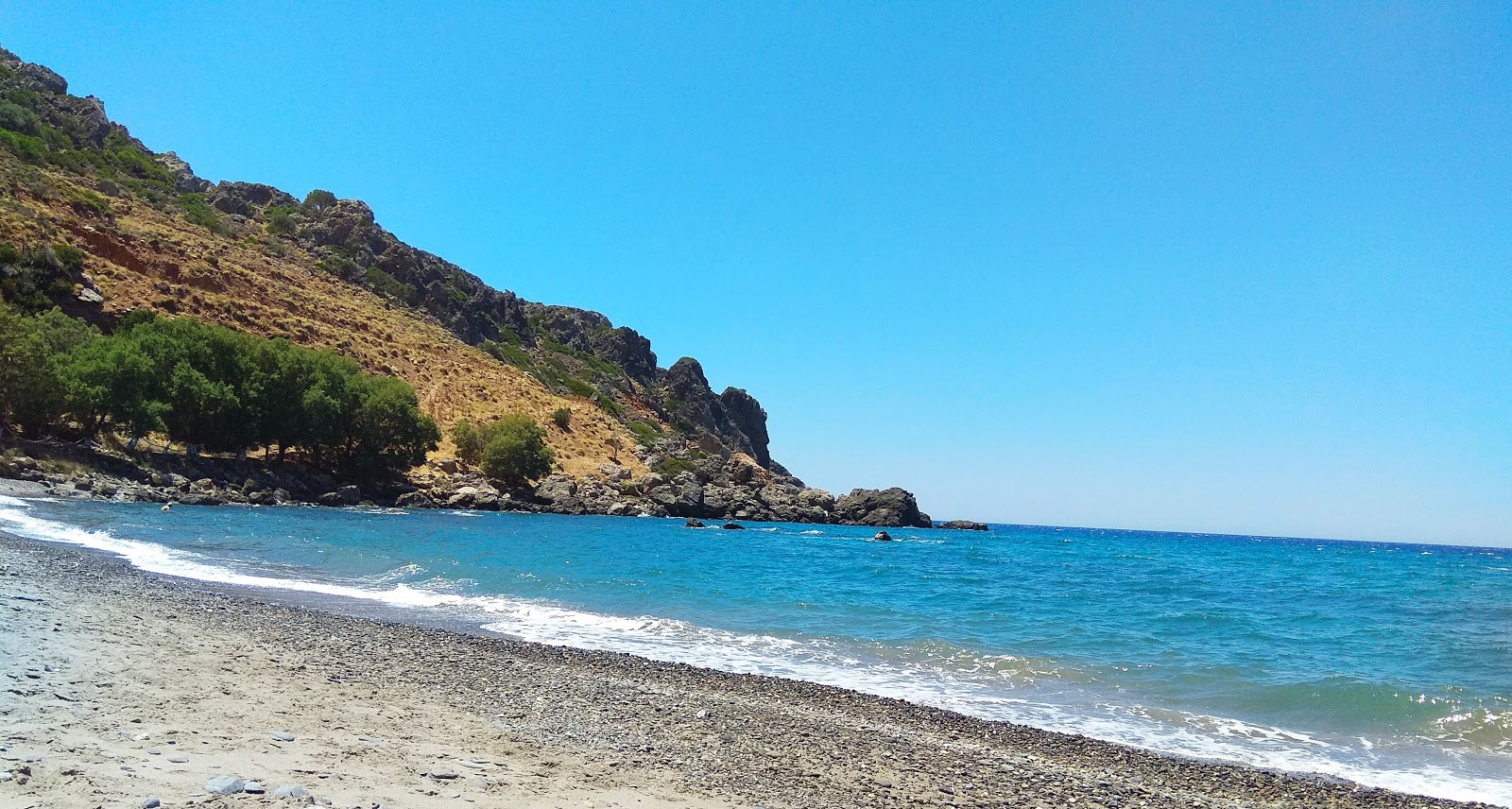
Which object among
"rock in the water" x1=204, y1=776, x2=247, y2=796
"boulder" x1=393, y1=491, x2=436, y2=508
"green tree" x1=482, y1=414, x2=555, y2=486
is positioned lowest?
"boulder" x1=393, y1=491, x2=436, y2=508

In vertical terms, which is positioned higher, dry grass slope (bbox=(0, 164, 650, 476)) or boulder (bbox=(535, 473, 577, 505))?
dry grass slope (bbox=(0, 164, 650, 476))

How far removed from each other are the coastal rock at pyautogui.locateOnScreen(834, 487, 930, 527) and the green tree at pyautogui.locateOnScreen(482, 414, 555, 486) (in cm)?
4374

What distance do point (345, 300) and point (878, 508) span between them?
71.2 metres

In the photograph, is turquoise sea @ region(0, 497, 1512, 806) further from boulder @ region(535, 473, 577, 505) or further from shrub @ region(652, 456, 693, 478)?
shrub @ region(652, 456, 693, 478)

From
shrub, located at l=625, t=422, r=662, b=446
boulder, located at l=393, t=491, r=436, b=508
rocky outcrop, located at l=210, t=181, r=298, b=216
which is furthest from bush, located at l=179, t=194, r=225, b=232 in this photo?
shrub, located at l=625, t=422, r=662, b=446

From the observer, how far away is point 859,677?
51.9ft

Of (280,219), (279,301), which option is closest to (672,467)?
(279,301)

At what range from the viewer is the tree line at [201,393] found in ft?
153

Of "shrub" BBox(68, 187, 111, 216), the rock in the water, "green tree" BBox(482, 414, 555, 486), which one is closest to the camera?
the rock in the water

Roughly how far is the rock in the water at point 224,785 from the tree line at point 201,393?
4990 cm

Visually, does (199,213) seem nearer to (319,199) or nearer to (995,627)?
(319,199)

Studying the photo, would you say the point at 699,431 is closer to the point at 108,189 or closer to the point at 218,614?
the point at 108,189

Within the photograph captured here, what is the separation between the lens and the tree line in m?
46.6

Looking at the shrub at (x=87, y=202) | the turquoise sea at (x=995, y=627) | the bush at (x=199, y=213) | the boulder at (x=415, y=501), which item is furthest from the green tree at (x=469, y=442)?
the bush at (x=199, y=213)
